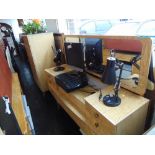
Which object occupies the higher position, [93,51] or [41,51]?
[93,51]

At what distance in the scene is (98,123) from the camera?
41.9 inches

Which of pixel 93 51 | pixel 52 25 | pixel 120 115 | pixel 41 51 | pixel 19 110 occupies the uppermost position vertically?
pixel 52 25

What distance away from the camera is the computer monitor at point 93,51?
137 centimetres

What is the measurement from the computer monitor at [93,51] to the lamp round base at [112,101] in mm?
478

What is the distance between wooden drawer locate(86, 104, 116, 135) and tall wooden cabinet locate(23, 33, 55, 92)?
59.5 inches

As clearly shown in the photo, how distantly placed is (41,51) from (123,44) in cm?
150

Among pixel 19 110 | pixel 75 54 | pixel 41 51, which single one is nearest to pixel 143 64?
pixel 75 54

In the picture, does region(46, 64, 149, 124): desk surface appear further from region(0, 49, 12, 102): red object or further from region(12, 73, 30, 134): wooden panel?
region(0, 49, 12, 102): red object

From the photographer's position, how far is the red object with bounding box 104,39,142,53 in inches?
47.5

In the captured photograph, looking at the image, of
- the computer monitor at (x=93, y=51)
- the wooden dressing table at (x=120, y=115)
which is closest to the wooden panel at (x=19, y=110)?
the wooden dressing table at (x=120, y=115)

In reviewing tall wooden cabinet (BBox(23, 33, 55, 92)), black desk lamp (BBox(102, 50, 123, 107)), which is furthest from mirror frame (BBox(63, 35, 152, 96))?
tall wooden cabinet (BBox(23, 33, 55, 92))

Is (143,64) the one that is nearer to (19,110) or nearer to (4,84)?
(19,110)
